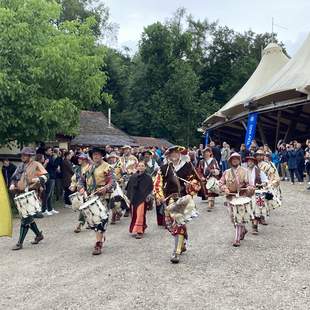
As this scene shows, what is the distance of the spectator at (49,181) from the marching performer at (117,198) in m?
2.04

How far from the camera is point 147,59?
51688mm

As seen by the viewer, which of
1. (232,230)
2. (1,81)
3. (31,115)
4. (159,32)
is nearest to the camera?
(232,230)

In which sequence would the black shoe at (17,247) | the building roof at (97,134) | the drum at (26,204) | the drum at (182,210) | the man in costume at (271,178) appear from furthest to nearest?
1. the building roof at (97,134)
2. the man in costume at (271,178)
3. the black shoe at (17,247)
4. the drum at (26,204)
5. the drum at (182,210)

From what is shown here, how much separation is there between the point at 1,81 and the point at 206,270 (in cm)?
770

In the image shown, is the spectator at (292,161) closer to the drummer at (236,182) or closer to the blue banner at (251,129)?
the blue banner at (251,129)

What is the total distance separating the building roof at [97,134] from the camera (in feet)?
103

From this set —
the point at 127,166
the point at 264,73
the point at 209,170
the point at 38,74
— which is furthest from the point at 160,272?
the point at 264,73

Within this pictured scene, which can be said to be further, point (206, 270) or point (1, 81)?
point (1, 81)

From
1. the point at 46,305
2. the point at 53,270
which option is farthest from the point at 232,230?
the point at 46,305

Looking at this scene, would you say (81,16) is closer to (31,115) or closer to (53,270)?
(31,115)

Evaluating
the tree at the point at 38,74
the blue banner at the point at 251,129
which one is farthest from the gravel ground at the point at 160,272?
the blue banner at the point at 251,129

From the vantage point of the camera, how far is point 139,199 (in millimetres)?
9508

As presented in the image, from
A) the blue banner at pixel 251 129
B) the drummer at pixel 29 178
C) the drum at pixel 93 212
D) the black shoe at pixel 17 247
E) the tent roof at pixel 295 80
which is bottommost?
the black shoe at pixel 17 247

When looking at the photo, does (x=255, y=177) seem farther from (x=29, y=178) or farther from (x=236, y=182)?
(x=29, y=178)
